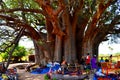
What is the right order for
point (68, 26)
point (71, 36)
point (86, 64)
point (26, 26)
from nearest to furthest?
1. point (86, 64)
2. point (68, 26)
3. point (71, 36)
4. point (26, 26)

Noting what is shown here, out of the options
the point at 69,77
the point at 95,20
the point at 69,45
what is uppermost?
the point at 95,20

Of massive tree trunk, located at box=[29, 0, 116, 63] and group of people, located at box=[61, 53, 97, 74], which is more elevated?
massive tree trunk, located at box=[29, 0, 116, 63]

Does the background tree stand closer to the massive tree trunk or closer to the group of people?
the massive tree trunk

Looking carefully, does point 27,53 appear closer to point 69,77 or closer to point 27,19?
point 27,19

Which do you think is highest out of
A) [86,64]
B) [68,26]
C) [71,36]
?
[68,26]

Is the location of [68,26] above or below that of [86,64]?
above

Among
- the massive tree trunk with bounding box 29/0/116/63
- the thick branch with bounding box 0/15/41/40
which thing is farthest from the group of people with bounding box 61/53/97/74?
the thick branch with bounding box 0/15/41/40

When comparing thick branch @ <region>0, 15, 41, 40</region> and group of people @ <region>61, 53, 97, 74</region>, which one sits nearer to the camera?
group of people @ <region>61, 53, 97, 74</region>

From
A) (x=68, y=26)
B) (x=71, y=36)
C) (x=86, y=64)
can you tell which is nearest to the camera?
(x=86, y=64)

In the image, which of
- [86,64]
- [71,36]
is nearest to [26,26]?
[71,36]

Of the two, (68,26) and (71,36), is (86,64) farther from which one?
(68,26)

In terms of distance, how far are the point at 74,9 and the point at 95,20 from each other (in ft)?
5.01

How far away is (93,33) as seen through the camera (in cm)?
1819

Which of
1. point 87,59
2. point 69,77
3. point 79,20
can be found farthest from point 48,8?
point 79,20
